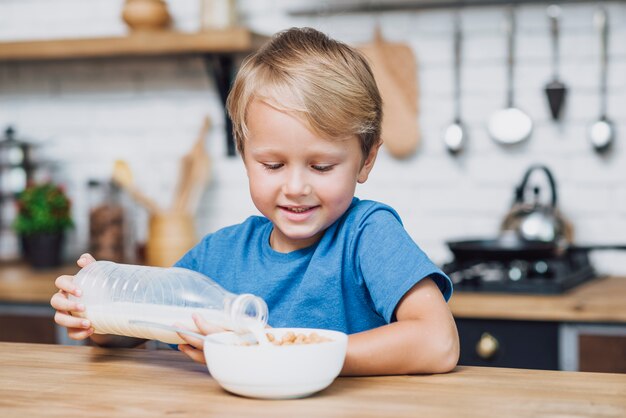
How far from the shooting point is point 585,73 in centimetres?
278

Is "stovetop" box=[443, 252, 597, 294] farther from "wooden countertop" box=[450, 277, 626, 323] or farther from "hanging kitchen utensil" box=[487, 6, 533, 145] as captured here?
"hanging kitchen utensil" box=[487, 6, 533, 145]

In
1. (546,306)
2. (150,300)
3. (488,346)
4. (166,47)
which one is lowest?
(488,346)

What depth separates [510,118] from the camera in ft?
9.31

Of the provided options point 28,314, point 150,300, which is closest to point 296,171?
point 150,300

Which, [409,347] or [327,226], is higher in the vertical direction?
[327,226]

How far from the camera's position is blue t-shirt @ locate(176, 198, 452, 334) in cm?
132

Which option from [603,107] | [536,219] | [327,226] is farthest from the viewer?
[603,107]

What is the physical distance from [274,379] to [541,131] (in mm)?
2027

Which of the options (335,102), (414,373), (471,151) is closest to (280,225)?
(335,102)

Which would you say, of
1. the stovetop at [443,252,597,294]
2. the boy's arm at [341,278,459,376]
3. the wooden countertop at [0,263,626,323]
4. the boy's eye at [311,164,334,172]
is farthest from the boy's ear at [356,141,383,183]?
the stovetop at [443,252,597,294]

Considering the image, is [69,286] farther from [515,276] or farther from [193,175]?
[193,175]

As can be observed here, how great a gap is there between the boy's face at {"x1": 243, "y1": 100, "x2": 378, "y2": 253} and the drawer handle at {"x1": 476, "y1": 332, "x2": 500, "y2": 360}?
101cm

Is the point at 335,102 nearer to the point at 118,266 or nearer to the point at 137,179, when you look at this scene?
the point at 118,266

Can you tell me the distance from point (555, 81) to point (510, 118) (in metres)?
0.18
